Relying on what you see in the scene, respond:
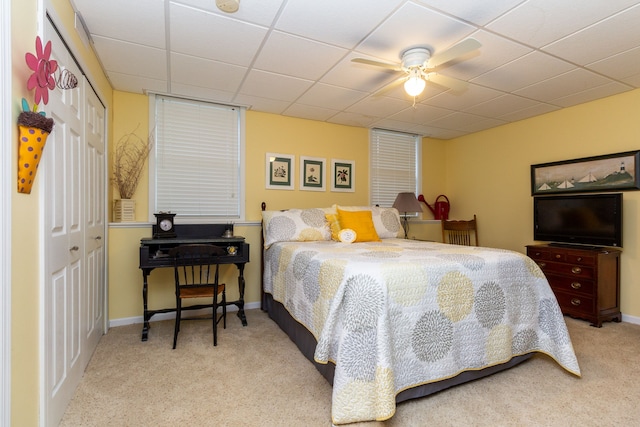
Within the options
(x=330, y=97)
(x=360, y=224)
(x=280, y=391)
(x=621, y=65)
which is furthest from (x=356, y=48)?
(x=280, y=391)

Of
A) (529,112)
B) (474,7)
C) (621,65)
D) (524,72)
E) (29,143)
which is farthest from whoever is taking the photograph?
(529,112)

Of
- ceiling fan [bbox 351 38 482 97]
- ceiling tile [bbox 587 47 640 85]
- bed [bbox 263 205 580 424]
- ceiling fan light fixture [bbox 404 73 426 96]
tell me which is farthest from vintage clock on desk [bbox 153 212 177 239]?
ceiling tile [bbox 587 47 640 85]

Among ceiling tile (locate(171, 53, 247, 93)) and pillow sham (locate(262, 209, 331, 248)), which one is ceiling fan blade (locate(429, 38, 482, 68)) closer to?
ceiling tile (locate(171, 53, 247, 93))

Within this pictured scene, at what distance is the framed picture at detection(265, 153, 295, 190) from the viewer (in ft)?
13.0

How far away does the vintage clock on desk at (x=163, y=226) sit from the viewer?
310 cm

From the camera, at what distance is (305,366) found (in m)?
2.34

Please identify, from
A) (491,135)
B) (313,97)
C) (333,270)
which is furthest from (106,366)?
(491,135)

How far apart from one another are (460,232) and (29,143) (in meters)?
4.96

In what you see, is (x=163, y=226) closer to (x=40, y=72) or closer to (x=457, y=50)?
(x=40, y=72)

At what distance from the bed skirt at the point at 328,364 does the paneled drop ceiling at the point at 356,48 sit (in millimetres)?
2182

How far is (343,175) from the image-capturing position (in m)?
4.45

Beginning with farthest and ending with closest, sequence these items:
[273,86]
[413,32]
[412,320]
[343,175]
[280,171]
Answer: [343,175] → [280,171] → [273,86] → [413,32] → [412,320]

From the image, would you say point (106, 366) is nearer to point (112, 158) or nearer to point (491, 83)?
point (112, 158)

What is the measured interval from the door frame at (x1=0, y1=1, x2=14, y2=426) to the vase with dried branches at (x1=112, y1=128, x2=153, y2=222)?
219 cm
